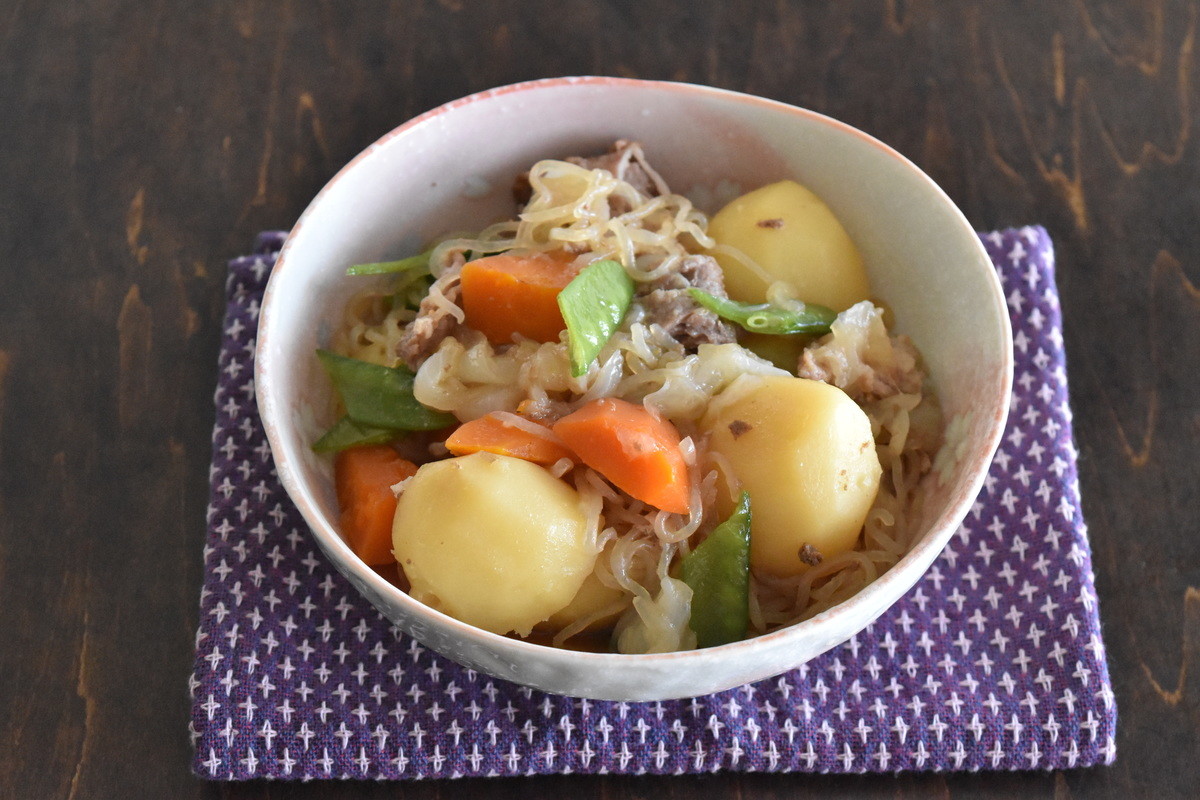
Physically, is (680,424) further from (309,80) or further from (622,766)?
(309,80)

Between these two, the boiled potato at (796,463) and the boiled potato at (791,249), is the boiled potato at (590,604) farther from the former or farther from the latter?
the boiled potato at (791,249)

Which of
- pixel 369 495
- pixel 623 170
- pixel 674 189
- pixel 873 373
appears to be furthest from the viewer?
pixel 674 189

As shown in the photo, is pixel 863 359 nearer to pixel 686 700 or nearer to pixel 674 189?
pixel 674 189

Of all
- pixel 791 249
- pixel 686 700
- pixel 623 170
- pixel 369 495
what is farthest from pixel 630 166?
pixel 686 700

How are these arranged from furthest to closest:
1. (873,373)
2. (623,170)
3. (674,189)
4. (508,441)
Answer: (674,189) → (623,170) → (873,373) → (508,441)

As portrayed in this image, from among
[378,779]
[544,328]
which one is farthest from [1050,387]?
[378,779]

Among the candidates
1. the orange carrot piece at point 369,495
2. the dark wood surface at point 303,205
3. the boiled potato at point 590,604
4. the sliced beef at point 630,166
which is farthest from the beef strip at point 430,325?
the dark wood surface at point 303,205

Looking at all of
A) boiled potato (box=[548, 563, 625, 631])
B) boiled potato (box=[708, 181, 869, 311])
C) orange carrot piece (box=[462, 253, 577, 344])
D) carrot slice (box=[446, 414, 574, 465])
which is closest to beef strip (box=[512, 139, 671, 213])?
boiled potato (box=[708, 181, 869, 311])
